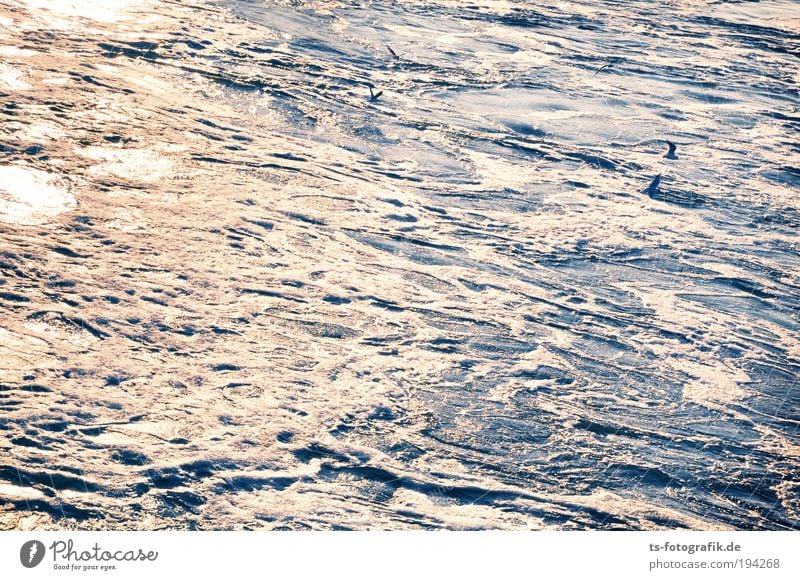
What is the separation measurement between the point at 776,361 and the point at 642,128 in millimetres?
1424

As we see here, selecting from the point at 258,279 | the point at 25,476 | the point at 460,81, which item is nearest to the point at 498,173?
the point at 460,81

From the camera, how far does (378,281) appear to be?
105 inches

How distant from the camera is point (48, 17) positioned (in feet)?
12.3

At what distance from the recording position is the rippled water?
6.72 ft

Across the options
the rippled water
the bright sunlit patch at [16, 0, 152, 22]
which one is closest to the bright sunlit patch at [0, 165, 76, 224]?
the rippled water

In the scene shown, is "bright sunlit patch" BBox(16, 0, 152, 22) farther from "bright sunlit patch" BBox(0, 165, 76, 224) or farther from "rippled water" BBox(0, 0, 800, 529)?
"bright sunlit patch" BBox(0, 165, 76, 224)

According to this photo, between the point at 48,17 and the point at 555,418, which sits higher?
the point at 48,17

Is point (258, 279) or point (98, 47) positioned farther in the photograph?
point (98, 47)
